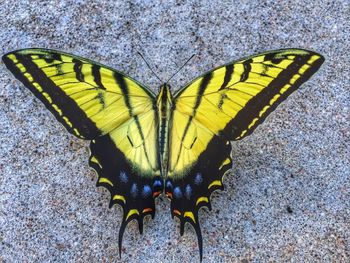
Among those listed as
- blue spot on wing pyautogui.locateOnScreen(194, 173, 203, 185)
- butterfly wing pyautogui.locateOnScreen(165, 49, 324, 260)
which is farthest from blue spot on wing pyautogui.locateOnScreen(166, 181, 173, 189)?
blue spot on wing pyautogui.locateOnScreen(194, 173, 203, 185)

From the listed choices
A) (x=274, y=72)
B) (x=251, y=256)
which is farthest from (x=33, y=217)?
(x=274, y=72)

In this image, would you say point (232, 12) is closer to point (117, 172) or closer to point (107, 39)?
point (107, 39)

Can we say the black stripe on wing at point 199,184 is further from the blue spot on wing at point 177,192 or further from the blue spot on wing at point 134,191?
the blue spot on wing at point 134,191

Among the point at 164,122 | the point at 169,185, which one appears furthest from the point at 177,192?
the point at 164,122

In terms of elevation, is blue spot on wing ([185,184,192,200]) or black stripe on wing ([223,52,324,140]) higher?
black stripe on wing ([223,52,324,140])

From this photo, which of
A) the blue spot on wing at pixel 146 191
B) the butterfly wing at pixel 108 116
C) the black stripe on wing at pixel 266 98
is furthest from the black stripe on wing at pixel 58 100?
the black stripe on wing at pixel 266 98

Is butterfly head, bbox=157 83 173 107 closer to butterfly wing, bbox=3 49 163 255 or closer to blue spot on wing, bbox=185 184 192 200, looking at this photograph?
butterfly wing, bbox=3 49 163 255

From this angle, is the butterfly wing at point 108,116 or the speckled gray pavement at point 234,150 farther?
the speckled gray pavement at point 234,150
